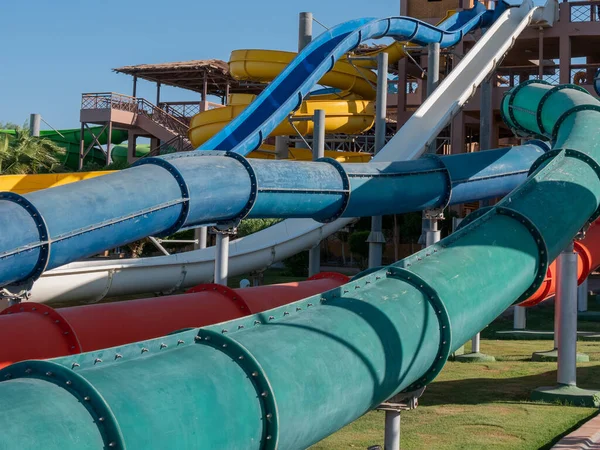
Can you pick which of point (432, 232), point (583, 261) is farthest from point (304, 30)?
point (583, 261)

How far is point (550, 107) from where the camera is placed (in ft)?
37.1

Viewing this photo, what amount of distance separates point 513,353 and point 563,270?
12.1 feet

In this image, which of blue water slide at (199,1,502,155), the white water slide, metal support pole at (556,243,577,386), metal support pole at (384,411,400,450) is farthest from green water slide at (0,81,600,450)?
the white water slide

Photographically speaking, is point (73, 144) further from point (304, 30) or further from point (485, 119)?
point (485, 119)

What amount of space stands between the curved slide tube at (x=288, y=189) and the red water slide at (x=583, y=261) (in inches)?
51.8

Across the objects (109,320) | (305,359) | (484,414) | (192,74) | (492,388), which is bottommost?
(492,388)

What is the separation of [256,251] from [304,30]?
4.52m

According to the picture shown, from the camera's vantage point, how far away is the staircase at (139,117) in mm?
33625

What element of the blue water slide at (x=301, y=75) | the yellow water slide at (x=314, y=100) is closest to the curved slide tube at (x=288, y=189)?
the blue water slide at (x=301, y=75)

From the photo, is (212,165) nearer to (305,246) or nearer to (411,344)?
(411,344)

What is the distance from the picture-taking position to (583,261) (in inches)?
491

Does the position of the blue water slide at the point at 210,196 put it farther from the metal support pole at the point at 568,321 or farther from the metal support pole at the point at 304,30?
the metal support pole at the point at 304,30

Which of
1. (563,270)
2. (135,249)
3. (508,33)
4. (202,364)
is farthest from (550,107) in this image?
(135,249)

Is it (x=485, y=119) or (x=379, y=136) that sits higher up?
(x=485, y=119)
